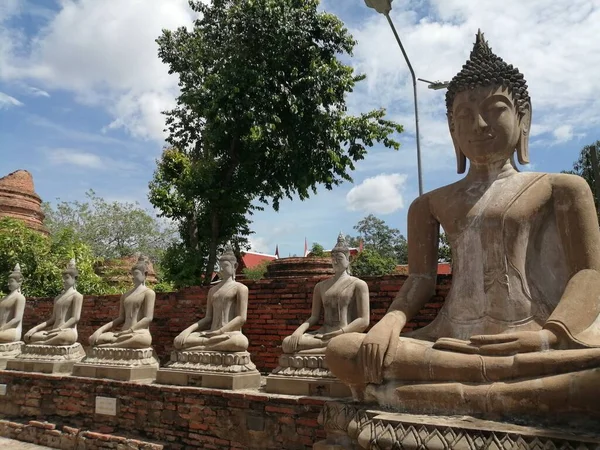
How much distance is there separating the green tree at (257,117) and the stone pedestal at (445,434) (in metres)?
10.8

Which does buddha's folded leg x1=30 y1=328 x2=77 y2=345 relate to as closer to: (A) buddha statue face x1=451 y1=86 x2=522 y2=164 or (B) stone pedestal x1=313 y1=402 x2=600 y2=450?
(B) stone pedestal x1=313 y1=402 x2=600 y2=450

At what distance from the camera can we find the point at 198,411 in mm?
6047

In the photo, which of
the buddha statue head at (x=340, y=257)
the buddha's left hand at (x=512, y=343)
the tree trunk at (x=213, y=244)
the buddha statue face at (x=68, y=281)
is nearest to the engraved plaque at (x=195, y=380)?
the buddha statue head at (x=340, y=257)

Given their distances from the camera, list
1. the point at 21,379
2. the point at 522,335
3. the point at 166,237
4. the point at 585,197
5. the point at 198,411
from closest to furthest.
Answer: the point at 522,335
the point at 585,197
the point at 198,411
the point at 21,379
the point at 166,237

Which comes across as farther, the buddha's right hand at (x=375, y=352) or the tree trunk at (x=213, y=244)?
the tree trunk at (x=213, y=244)

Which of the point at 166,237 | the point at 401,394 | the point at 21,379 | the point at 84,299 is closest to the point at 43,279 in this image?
the point at 84,299

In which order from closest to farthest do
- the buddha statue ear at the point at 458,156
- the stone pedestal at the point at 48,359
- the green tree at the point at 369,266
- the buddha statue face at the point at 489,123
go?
the buddha statue face at the point at 489,123 → the buddha statue ear at the point at 458,156 → the stone pedestal at the point at 48,359 → the green tree at the point at 369,266

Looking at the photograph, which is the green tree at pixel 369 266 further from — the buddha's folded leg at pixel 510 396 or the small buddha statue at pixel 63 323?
the buddha's folded leg at pixel 510 396

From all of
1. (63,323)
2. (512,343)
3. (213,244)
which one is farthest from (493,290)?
(213,244)

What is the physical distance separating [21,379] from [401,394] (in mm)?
6966

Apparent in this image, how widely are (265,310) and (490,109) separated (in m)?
5.09

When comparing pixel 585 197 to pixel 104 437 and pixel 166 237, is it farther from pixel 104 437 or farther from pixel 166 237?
pixel 166 237

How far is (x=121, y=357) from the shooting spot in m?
7.32

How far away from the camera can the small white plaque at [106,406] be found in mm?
6852
